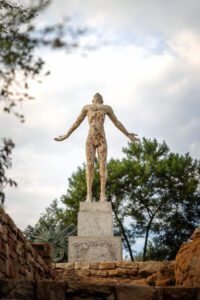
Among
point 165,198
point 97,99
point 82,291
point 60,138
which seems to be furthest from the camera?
point 165,198

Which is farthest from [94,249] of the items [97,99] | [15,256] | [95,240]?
[15,256]

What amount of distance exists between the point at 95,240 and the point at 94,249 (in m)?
0.24

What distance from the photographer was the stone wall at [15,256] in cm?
539

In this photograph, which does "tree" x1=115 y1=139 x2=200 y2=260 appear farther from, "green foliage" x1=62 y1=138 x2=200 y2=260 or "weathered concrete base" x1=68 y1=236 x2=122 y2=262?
"weathered concrete base" x1=68 y1=236 x2=122 y2=262

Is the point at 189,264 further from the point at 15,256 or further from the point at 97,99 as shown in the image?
the point at 97,99

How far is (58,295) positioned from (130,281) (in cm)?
615

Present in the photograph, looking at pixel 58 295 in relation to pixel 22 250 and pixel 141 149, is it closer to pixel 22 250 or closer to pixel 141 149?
pixel 22 250

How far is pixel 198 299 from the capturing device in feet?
14.4

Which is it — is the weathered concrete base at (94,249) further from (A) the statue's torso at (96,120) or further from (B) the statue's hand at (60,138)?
(B) the statue's hand at (60,138)

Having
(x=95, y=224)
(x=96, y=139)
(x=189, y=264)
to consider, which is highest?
(x=96, y=139)

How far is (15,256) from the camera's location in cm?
590

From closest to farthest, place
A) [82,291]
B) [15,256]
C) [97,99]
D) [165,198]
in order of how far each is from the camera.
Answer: [82,291] → [15,256] → [97,99] → [165,198]

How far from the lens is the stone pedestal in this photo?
12.8 m

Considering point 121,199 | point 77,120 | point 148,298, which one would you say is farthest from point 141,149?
point 148,298
